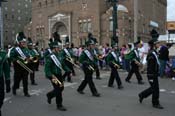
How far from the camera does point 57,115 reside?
8.61 metres

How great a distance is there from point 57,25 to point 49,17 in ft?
8.42

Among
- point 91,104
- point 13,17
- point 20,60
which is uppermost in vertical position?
point 13,17

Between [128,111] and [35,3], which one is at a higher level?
[35,3]

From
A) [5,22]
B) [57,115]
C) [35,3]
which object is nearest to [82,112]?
[57,115]

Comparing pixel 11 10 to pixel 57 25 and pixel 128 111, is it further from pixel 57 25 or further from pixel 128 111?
pixel 128 111

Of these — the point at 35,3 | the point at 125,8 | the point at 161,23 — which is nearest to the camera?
the point at 125,8

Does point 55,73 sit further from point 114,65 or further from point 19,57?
point 114,65

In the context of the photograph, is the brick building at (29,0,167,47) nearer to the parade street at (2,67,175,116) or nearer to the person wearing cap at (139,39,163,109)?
the parade street at (2,67,175,116)

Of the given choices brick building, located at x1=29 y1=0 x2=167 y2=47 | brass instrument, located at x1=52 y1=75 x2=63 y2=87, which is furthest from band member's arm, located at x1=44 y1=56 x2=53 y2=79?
brick building, located at x1=29 y1=0 x2=167 y2=47

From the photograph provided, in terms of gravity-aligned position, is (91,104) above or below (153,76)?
below

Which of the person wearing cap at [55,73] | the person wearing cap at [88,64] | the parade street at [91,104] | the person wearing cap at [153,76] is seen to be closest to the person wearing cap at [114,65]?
the parade street at [91,104]

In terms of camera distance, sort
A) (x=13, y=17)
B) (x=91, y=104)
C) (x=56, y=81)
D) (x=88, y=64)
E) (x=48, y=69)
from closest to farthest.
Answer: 1. (x=56, y=81)
2. (x=48, y=69)
3. (x=91, y=104)
4. (x=88, y=64)
5. (x=13, y=17)

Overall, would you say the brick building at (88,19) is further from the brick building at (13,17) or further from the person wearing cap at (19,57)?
the person wearing cap at (19,57)

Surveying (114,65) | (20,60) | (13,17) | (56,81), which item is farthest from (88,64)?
(13,17)
